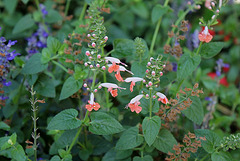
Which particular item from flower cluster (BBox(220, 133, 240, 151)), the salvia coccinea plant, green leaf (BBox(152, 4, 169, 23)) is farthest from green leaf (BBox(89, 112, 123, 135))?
green leaf (BBox(152, 4, 169, 23))

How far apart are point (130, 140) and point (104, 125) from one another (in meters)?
0.17

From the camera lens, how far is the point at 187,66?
5.22 ft

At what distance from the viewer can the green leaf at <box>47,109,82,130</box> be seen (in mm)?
1386

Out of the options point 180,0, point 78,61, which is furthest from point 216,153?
point 180,0

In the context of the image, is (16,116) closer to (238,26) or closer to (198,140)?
(198,140)

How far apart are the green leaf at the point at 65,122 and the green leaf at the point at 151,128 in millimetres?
322

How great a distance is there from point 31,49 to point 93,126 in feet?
3.48

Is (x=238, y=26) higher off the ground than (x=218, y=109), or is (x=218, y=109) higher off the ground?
(x=238, y=26)

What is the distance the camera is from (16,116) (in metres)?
2.12

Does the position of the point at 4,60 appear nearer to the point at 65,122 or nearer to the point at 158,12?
the point at 65,122

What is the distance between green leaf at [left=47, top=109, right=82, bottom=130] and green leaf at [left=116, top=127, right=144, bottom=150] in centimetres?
24

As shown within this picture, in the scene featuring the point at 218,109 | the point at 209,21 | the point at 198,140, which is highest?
the point at 209,21

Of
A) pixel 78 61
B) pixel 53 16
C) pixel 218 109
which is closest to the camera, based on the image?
pixel 78 61

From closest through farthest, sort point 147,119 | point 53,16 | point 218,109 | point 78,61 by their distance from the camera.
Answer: point 147,119 < point 78,61 < point 53,16 < point 218,109
